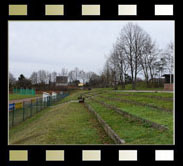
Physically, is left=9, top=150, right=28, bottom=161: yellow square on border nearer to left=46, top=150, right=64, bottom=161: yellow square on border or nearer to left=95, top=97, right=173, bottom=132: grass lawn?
left=46, top=150, right=64, bottom=161: yellow square on border

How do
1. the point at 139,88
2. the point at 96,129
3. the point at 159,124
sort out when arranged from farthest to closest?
the point at 139,88, the point at 96,129, the point at 159,124

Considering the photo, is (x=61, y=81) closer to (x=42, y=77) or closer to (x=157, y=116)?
(x=42, y=77)

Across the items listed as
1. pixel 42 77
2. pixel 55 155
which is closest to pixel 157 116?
pixel 55 155

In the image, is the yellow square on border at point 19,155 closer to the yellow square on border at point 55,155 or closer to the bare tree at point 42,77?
the yellow square on border at point 55,155

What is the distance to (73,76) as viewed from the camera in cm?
4609

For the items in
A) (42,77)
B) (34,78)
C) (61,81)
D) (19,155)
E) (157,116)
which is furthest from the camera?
(61,81)

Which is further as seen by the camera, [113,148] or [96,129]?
[96,129]

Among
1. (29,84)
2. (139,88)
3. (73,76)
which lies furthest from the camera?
(73,76)

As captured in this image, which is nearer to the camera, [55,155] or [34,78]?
[55,155]

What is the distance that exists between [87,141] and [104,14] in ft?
12.1

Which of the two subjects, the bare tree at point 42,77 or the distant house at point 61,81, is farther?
the distant house at point 61,81

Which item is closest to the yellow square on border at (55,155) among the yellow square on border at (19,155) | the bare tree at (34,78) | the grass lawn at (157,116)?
the yellow square on border at (19,155)
